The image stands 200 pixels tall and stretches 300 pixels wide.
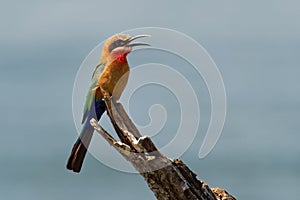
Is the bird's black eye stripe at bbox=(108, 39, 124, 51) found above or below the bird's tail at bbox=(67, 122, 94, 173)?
above

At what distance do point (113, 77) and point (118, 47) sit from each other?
A: 1.18ft

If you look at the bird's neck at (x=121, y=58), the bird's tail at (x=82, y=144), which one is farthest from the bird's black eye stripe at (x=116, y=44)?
the bird's tail at (x=82, y=144)

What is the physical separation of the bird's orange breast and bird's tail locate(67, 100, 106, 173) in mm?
148

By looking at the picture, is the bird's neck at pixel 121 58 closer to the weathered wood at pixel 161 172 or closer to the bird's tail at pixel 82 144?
the bird's tail at pixel 82 144

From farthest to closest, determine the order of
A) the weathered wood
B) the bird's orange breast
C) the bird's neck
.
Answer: the bird's neck < the bird's orange breast < the weathered wood

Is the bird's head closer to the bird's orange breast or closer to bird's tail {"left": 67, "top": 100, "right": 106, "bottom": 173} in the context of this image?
the bird's orange breast

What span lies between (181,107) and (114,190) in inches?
1059

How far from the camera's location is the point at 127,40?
994 centimetres

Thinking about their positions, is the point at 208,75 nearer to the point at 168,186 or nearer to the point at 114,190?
the point at 168,186

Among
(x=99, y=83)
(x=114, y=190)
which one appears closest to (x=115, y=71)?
(x=99, y=83)

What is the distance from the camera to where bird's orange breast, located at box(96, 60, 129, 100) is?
9.54 meters

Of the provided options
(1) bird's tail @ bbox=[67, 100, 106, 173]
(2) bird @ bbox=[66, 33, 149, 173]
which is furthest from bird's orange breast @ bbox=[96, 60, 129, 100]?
(1) bird's tail @ bbox=[67, 100, 106, 173]

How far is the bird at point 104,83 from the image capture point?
934 cm

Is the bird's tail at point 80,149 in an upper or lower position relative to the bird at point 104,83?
lower
